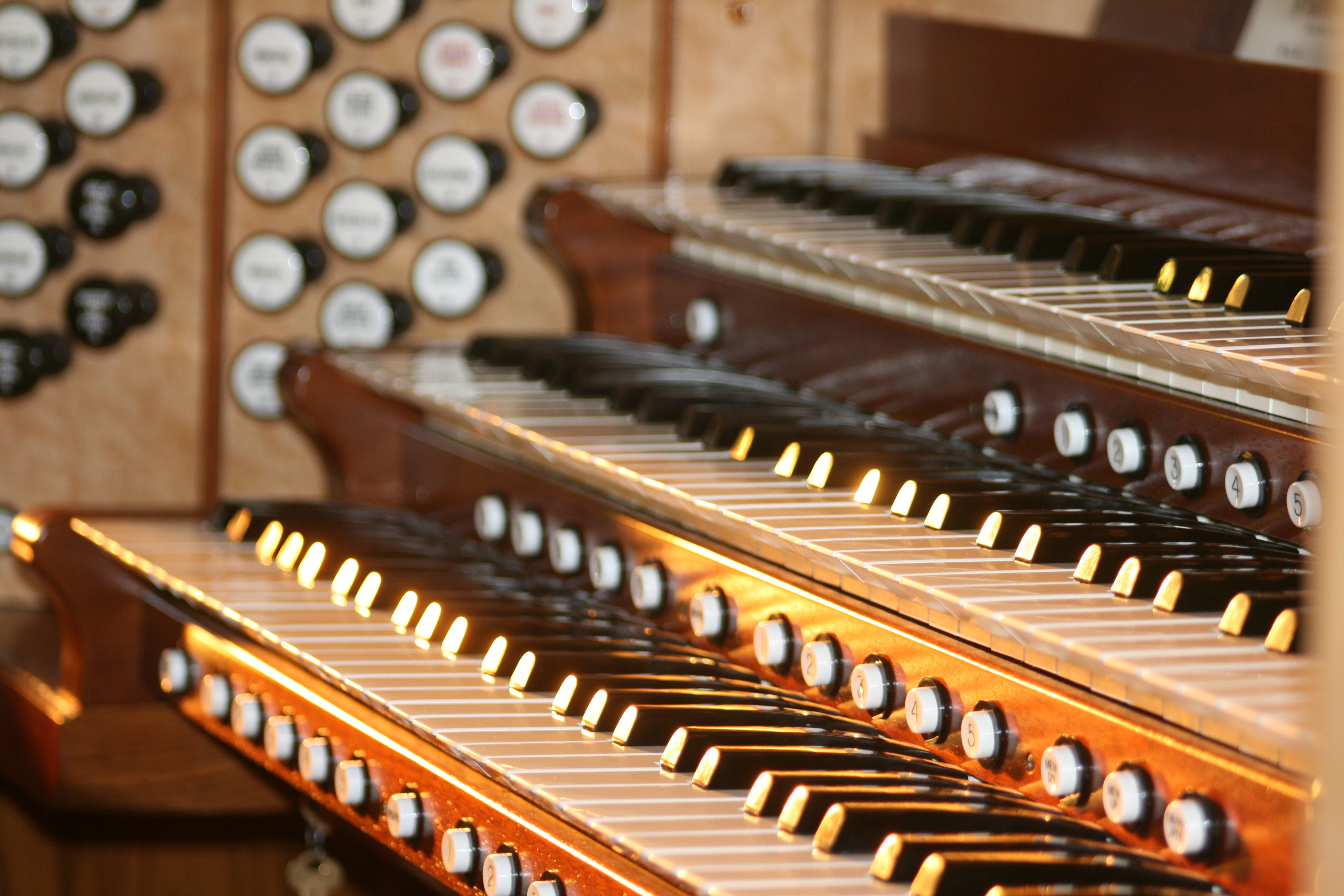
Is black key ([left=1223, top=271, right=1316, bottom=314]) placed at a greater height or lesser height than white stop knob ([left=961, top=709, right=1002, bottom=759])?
greater

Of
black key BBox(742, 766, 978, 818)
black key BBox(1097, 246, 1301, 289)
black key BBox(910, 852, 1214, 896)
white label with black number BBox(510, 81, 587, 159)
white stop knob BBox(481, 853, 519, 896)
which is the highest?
white label with black number BBox(510, 81, 587, 159)

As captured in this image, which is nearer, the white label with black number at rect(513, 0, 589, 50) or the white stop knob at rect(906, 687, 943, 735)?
the white stop knob at rect(906, 687, 943, 735)

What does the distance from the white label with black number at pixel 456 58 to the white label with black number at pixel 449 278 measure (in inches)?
10.4

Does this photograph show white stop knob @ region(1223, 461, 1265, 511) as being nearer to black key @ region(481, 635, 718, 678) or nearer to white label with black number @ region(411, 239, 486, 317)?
black key @ region(481, 635, 718, 678)

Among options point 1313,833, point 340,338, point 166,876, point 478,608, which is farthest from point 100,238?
point 1313,833

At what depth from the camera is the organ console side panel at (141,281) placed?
304 cm

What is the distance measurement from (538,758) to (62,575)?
1.11 metres

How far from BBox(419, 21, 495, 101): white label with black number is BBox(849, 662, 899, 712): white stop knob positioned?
166 cm

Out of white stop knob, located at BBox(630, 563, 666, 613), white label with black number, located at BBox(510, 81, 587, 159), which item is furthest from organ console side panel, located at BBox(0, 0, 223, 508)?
white stop knob, located at BBox(630, 563, 666, 613)

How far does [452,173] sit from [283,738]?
1264 millimetres

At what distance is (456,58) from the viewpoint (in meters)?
3.02

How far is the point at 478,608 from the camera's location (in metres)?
2.06

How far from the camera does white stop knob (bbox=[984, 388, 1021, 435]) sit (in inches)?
75.7

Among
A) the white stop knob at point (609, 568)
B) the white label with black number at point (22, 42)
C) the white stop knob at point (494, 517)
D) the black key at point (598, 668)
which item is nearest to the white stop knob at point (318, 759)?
the black key at point (598, 668)
